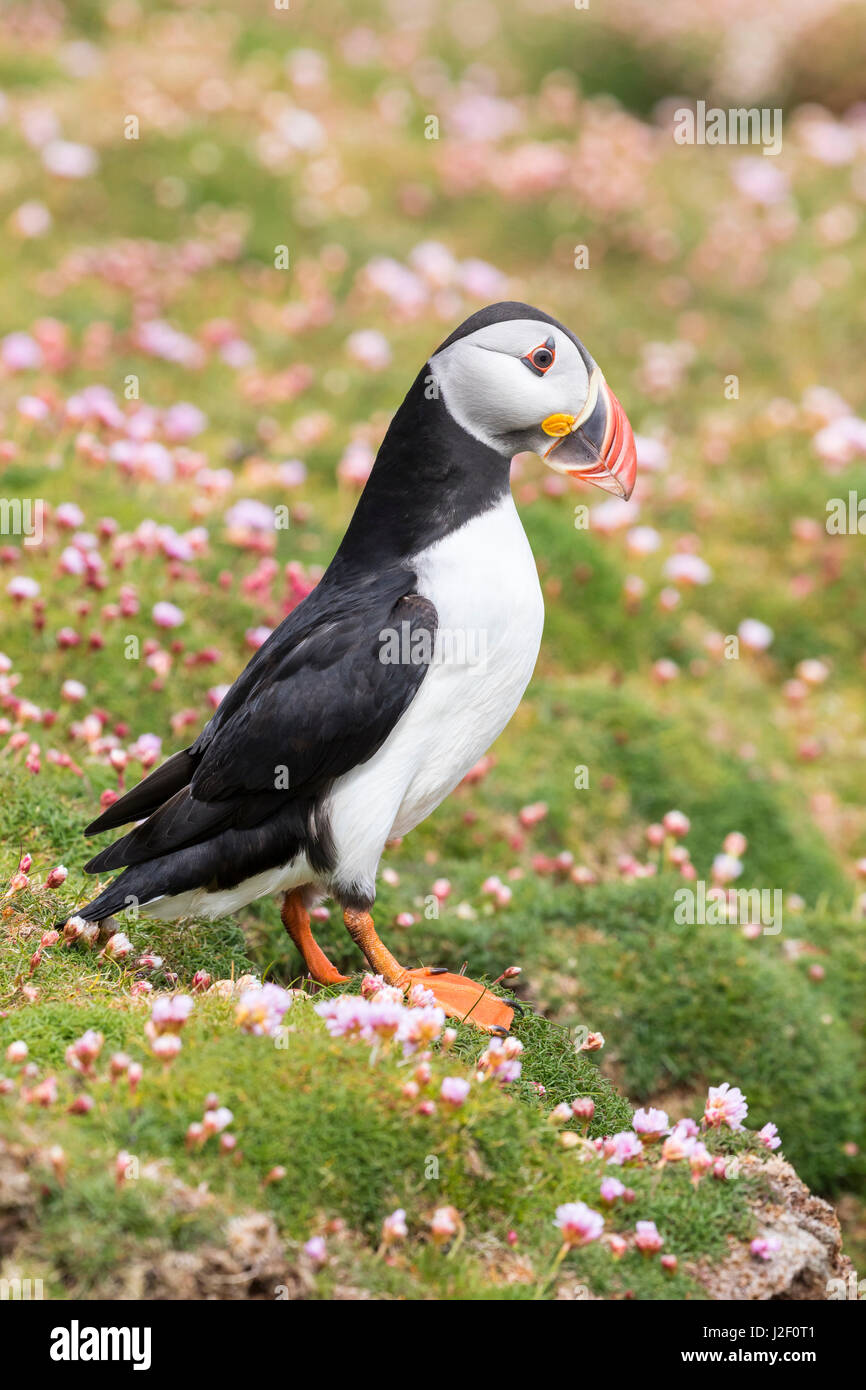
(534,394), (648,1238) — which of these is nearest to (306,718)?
(534,394)

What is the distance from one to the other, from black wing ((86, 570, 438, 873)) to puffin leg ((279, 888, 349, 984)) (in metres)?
0.49

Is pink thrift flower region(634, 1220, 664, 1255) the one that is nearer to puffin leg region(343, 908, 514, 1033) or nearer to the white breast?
puffin leg region(343, 908, 514, 1033)

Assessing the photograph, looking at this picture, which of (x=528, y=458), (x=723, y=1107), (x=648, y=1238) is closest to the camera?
(x=648, y=1238)

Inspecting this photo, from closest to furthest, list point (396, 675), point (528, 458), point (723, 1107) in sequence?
point (723, 1107), point (396, 675), point (528, 458)

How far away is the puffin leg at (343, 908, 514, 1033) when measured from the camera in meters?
4.66

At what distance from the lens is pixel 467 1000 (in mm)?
4727

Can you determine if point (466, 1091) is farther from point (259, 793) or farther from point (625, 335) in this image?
point (625, 335)

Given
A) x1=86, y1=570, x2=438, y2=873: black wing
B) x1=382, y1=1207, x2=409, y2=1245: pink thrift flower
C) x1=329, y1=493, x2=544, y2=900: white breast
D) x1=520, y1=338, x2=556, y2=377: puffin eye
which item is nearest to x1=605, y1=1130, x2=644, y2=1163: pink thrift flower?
x1=382, y1=1207, x2=409, y2=1245: pink thrift flower

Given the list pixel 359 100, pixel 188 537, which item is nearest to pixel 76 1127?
pixel 188 537

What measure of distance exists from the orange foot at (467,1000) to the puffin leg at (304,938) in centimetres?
27

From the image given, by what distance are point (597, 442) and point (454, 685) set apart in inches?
36.0

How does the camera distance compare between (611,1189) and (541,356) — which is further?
(541,356)

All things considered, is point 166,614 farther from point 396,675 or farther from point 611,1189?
point 611,1189
